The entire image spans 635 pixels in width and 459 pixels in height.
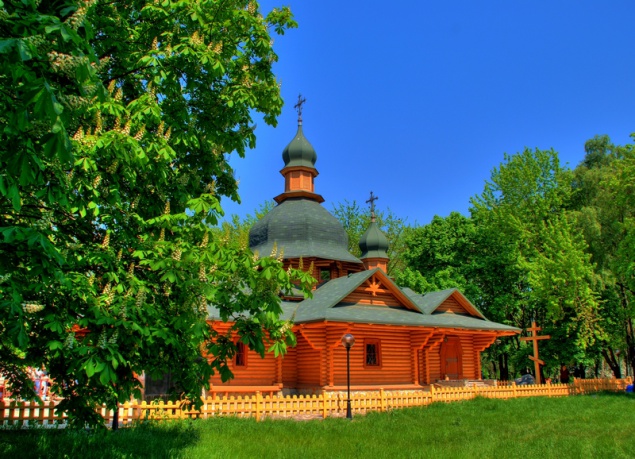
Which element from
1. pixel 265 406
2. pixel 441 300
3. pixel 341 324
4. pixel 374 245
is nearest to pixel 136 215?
pixel 265 406

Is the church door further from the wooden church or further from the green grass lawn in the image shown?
the green grass lawn

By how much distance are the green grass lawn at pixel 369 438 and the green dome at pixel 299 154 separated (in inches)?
673

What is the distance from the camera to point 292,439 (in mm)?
11562

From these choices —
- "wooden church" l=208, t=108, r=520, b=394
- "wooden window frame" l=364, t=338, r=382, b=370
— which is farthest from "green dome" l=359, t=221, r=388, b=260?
"wooden window frame" l=364, t=338, r=382, b=370

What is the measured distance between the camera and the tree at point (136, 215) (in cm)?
514

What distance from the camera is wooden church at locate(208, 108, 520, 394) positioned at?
835 inches

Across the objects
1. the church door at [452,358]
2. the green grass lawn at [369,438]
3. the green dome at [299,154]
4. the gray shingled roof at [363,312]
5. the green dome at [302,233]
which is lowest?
the green grass lawn at [369,438]

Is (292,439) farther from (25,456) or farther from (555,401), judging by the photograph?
(555,401)

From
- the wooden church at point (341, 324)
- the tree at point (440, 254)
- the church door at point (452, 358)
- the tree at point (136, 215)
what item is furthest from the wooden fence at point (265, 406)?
the tree at point (440, 254)

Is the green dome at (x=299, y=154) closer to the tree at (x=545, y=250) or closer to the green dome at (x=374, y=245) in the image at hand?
the green dome at (x=374, y=245)

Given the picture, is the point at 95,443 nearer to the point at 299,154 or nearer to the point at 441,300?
the point at 441,300

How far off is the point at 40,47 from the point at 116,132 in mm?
2014

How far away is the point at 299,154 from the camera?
3034cm

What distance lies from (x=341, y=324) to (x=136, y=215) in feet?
47.5
